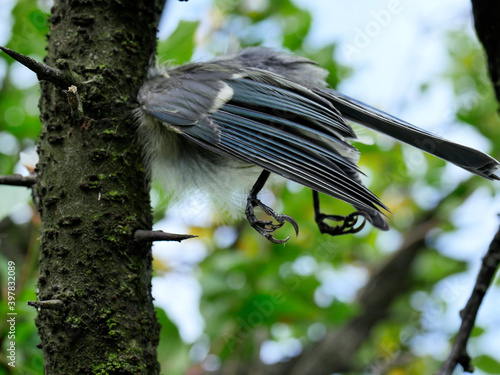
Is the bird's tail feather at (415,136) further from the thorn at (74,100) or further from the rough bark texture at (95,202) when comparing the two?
the thorn at (74,100)

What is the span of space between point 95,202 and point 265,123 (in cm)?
55

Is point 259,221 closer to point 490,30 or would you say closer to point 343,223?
point 343,223

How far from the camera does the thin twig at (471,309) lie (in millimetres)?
1279

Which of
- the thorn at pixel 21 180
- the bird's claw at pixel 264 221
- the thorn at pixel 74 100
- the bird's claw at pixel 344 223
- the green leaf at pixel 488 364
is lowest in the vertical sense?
the thorn at pixel 21 180

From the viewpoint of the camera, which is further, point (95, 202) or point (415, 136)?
point (415, 136)

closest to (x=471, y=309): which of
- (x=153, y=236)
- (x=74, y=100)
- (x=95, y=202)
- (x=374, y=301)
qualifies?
(x=153, y=236)

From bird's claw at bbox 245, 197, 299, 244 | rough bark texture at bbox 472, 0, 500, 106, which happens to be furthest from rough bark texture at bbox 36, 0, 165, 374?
rough bark texture at bbox 472, 0, 500, 106

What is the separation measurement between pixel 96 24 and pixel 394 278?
3.23 metres

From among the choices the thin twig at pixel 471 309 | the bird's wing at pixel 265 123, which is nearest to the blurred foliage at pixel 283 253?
the bird's wing at pixel 265 123

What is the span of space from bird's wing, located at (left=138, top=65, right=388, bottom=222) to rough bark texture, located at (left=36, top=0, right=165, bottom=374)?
0.14m

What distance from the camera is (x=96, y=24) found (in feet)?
4.25

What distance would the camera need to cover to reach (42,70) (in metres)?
1.05

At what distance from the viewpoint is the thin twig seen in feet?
4.20

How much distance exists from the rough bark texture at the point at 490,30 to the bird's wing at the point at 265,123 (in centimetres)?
47
